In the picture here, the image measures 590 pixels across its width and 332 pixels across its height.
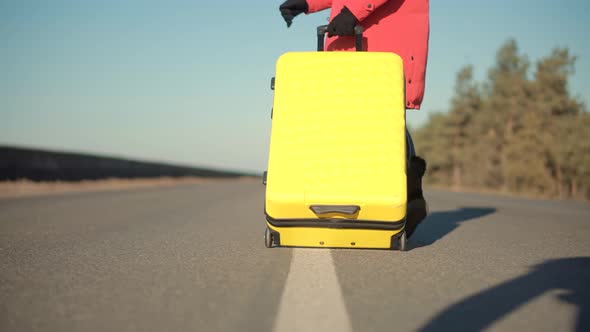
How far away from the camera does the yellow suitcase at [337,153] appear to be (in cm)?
409

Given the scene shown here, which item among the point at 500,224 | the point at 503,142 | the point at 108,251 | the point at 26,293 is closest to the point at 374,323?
the point at 26,293

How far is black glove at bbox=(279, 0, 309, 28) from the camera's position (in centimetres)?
530

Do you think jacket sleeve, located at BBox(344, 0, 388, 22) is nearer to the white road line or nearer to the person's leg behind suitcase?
the person's leg behind suitcase

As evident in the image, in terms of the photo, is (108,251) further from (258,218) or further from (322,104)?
(258,218)

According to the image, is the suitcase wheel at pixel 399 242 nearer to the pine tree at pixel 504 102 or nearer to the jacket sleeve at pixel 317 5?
the jacket sleeve at pixel 317 5

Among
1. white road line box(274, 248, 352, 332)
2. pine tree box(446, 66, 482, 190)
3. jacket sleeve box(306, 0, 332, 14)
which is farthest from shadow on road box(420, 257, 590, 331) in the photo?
pine tree box(446, 66, 482, 190)

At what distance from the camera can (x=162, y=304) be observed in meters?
2.62

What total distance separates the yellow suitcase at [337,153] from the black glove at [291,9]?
3.13 feet

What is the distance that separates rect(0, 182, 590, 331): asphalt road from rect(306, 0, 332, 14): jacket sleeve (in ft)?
7.49

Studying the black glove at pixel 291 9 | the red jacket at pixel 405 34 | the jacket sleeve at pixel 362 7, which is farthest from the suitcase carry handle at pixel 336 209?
the black glove at pixel 291 9

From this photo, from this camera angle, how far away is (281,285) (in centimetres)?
309

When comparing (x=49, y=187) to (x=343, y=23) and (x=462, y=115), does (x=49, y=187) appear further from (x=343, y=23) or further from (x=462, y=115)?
(x=462, y=115)

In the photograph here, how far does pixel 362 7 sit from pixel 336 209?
1857mm

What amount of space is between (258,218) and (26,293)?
17.3 feet
